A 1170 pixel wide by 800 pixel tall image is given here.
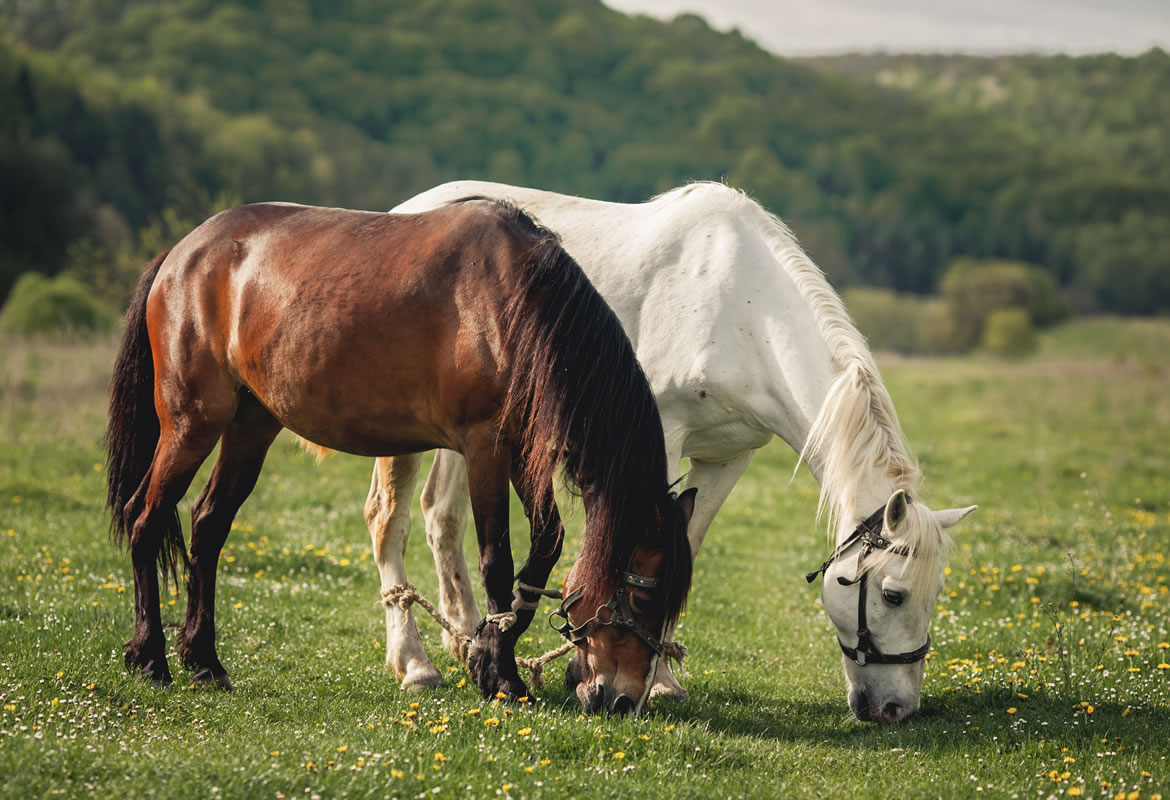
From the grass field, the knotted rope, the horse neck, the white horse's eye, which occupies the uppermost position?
the horse neck

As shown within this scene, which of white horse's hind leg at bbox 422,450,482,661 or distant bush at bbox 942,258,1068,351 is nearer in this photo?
white horse's hind leg at bbox 422,450,482,661

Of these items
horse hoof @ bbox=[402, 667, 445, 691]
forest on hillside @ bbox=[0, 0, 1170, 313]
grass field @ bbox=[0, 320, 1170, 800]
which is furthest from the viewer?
forest on hillside @ bbox=[0, 0, 1170, 313]

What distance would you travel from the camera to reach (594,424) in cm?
432

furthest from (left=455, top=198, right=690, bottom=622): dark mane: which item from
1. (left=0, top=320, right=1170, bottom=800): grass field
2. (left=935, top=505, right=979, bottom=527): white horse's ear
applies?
(left=935, top=505, right=979, bottom=527): white horse's ear

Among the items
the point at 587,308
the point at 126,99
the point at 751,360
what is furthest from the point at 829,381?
the point at 126,99

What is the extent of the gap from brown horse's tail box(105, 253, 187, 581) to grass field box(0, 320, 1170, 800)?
32.9 inches

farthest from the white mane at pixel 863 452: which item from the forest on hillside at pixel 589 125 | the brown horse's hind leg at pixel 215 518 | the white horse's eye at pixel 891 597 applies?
the forest on hillside at pixel 589 125

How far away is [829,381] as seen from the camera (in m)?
4.93

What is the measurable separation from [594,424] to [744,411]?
47.9 inches

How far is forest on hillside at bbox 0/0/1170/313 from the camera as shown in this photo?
61.0 metres

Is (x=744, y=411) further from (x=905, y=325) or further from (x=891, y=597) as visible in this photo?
(x=905, y=325)

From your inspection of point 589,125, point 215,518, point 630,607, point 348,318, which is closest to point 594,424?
point 630,607

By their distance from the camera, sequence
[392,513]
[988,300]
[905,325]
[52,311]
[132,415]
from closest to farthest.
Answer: [132,415] → [392,513] → [52,311] → [988,300] → [905,325]

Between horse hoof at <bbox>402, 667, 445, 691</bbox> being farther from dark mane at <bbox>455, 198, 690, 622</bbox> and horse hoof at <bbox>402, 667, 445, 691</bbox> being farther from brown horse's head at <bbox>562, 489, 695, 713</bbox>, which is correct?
dark mane at <bbox>455, 198, 690, 622</bbox>
